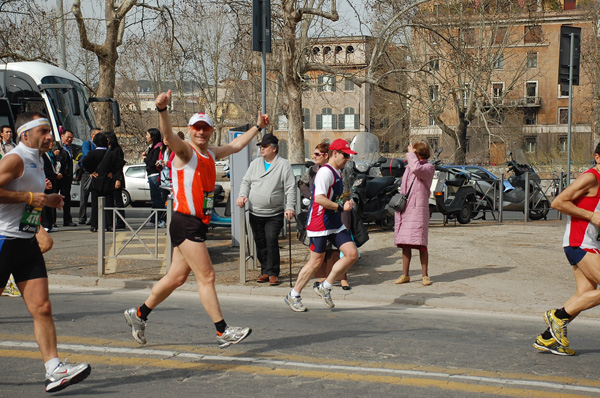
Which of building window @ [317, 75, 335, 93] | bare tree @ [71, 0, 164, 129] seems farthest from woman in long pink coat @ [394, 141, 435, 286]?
bare tree @ [71, 0, 164, 129]

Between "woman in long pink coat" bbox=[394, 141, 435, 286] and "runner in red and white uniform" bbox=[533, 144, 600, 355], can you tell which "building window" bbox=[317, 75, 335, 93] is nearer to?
"woman in long pink coat" bbox=[394, 141, 435, 286]

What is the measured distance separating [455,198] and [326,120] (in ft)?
207

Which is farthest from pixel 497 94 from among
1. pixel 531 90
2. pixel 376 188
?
pixel 376 188

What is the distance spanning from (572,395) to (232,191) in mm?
7839

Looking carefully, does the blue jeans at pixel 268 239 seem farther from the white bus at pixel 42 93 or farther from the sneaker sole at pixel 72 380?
the white bus at pixel 42 93

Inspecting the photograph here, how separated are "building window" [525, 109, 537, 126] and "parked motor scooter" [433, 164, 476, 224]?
58788mm

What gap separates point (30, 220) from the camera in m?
5.48

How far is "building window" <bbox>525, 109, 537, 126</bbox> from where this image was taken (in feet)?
244

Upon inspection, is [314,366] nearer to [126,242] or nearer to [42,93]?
[126,242]

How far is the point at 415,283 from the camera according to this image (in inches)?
417

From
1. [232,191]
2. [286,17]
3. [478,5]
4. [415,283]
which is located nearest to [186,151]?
[415,283]

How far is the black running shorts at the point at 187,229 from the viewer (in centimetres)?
630

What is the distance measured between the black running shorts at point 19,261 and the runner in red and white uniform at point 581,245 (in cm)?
411

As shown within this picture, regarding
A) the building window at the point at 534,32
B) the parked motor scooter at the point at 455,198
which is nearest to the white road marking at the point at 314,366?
the parked motor scooter at the point at 455,198
